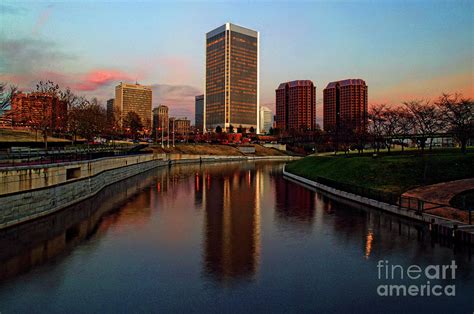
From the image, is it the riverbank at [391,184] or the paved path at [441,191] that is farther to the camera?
the paved path at [441,191]

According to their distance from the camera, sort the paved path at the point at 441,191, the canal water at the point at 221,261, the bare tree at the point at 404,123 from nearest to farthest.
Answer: the canal water at the point at 221,261
the paved path at the point at 441,191
the bare tree at the point at 404,123

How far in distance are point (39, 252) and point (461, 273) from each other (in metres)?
25.0

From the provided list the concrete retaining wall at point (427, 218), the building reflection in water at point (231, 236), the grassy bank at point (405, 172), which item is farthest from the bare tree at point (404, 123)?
the building reflection in water at point (231, 236)

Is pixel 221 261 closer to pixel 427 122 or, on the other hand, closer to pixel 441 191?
pixel 441 191

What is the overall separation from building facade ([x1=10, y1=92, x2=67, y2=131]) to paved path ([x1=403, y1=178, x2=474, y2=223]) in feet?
207

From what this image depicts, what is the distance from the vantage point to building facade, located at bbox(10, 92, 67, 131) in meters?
68.4

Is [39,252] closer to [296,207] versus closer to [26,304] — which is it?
[26,304]

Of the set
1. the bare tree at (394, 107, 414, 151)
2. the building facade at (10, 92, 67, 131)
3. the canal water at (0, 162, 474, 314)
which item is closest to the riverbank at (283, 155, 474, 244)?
the canal water at (0, 162, 474, 314)

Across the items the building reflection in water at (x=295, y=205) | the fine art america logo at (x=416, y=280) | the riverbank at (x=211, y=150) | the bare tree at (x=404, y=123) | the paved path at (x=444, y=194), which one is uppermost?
the bare tree at (x=404, y=123)

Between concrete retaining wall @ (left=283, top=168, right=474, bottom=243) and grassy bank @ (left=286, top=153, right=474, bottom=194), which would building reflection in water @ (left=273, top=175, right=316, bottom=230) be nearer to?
concrete retaining wall @ (left=283, top=168, right=474, bottom=243)

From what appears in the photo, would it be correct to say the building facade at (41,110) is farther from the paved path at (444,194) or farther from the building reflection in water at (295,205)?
the paved path at (444,194)

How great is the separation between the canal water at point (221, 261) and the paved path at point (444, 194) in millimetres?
2949

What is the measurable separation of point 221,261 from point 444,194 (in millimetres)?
25476

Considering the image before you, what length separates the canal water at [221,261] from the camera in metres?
14.8
